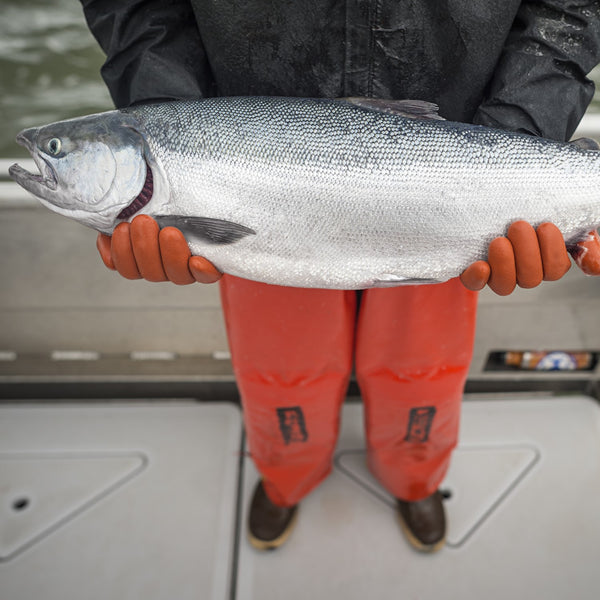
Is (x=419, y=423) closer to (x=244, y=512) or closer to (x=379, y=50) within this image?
(x=244, y=512)

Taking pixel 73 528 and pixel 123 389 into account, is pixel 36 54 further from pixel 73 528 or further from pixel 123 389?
pixel 73 528

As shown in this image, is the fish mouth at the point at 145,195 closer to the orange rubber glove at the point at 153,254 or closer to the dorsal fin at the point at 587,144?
the orange rubber glove at the point at 153,254

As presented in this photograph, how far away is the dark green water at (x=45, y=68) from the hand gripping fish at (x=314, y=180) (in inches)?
87.4

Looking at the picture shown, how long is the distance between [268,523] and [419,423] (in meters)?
0.63

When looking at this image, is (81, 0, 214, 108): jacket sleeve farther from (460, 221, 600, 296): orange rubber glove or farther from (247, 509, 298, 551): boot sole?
(247, 509, 298, 551): boot sole

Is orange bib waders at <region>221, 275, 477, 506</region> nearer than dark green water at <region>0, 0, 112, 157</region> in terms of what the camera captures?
Yes

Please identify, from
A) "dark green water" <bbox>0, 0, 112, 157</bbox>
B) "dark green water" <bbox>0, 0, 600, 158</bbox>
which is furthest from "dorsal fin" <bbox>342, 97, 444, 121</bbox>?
"dark green water" <bbox>0, 0, 112, 157</bbox>

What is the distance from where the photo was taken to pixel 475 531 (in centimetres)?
162

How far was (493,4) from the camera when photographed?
3.31 ft

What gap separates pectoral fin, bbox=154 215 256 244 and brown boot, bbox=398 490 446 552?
3.74ft

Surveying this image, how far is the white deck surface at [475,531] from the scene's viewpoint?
1.49 metres

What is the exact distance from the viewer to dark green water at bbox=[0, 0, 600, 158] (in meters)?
3.04

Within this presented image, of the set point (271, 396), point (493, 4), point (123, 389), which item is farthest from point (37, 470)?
point (493, 4)

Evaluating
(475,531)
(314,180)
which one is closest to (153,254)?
(314,180)
